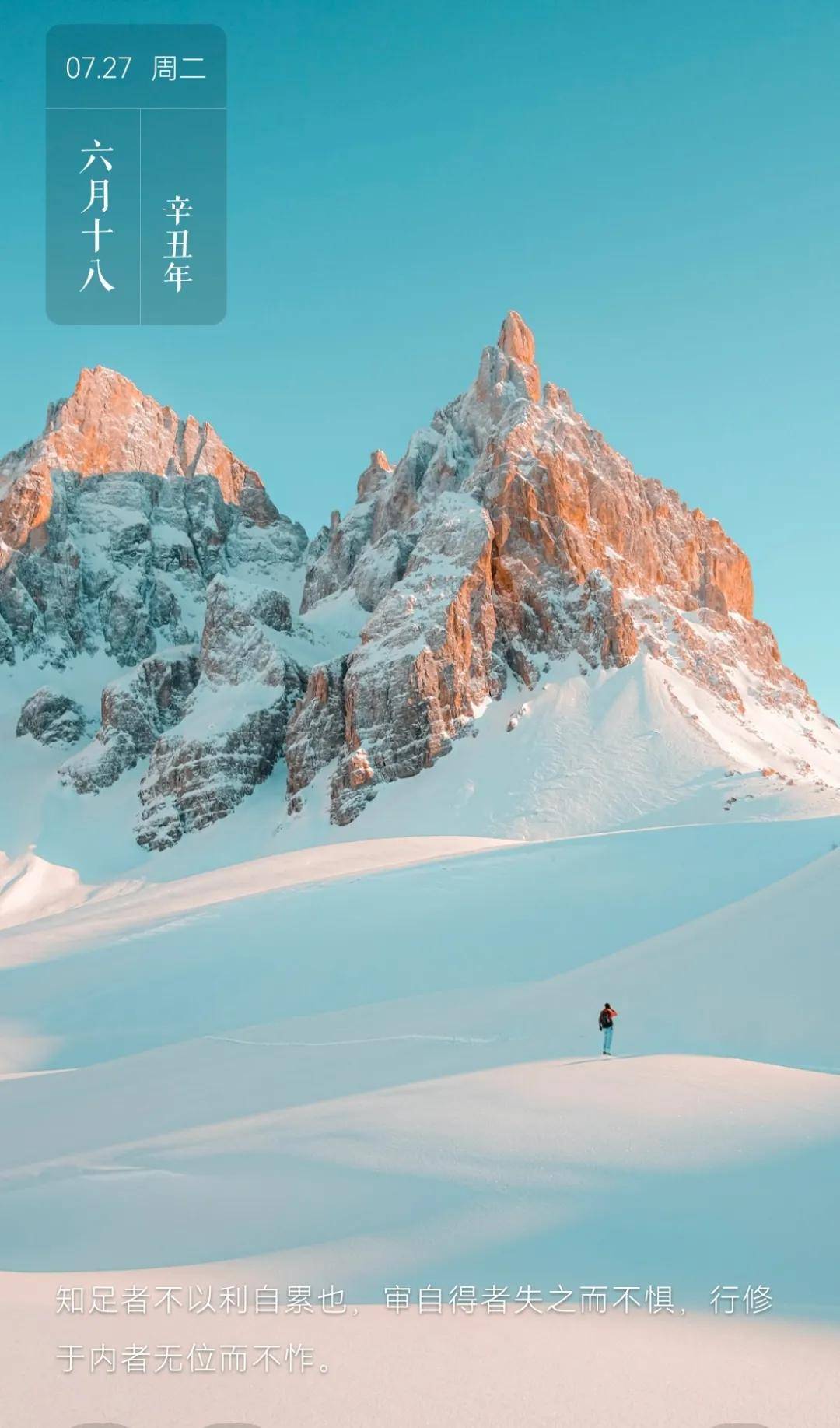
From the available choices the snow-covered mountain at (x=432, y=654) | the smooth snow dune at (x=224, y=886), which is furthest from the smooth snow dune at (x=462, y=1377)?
the snow-covered mountain at (x=432, y=654)

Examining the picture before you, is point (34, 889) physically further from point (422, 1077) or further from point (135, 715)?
point (422, 1077)

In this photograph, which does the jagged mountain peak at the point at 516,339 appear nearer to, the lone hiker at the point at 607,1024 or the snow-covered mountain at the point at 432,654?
the snow-covered mountain at the point at 432,654

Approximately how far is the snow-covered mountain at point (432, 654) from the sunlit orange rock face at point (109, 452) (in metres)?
0.59

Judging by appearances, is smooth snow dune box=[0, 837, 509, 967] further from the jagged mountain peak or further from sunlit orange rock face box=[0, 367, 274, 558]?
sunlit orange rock face box=[0, 367, 274, 558]

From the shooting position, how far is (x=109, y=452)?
120 metres

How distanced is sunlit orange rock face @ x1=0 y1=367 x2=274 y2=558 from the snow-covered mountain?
590 millimetres

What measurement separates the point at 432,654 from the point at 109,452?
72703mm

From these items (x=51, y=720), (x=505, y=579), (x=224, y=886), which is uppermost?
(x=505, y=579)

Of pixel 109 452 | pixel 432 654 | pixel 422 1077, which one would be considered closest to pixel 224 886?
pixel 422 1077

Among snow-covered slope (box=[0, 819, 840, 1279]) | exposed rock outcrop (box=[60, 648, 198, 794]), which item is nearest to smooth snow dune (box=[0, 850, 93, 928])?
exposed rock outcrop (box=[60, 648, 198, 794])

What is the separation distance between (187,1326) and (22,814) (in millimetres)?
74246

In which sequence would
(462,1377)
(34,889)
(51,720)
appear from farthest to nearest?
(51,720) < (34,889) < (462,1377)

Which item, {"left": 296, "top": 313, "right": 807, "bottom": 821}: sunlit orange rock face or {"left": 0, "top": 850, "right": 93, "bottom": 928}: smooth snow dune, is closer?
{"left": 0, "top": 850, "right": 93, "bottom": 928}: smooth snow dune

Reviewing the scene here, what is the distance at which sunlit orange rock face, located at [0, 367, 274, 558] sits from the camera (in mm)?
104438
